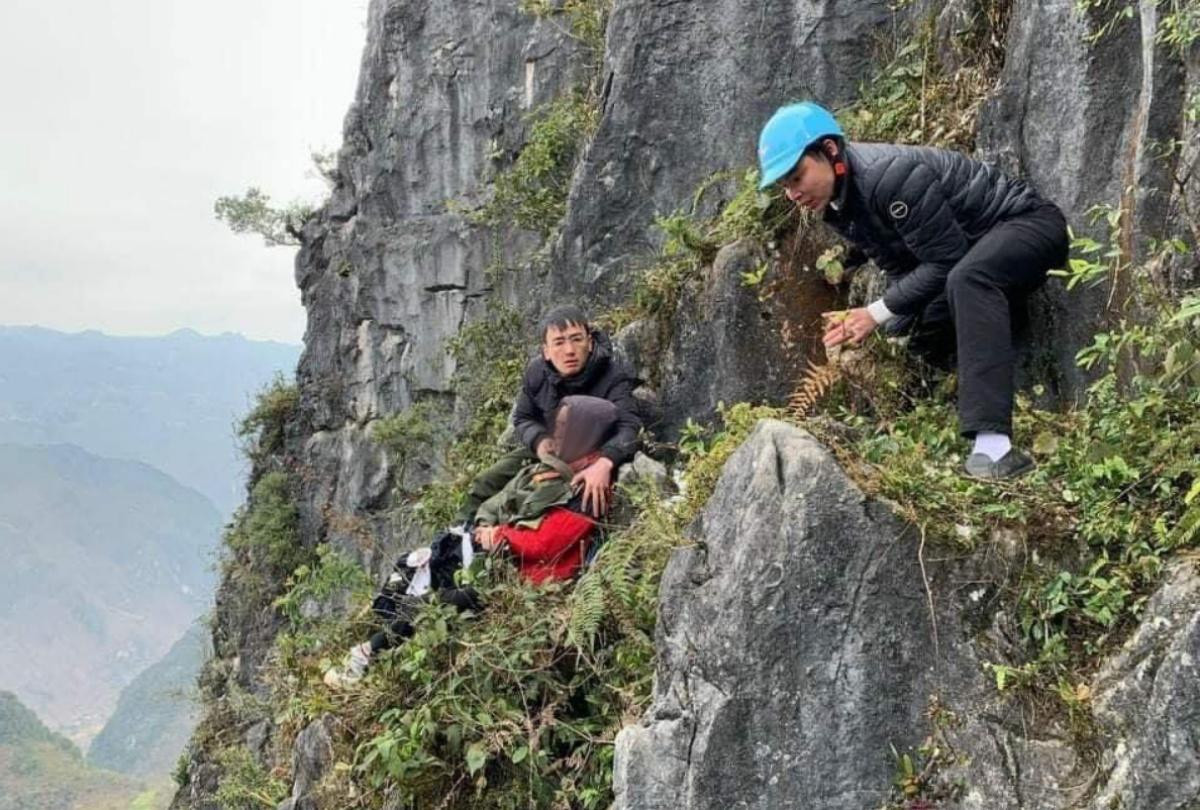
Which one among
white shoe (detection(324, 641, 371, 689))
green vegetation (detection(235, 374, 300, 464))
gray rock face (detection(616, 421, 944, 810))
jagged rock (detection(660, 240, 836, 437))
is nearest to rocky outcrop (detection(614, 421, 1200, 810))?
gray rock face (detection(616, 421, 944, 810))

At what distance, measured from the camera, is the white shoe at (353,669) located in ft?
18.8

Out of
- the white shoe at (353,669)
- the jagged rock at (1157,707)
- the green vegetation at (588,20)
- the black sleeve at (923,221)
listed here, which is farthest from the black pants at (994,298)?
the green vegetation at (588,20)

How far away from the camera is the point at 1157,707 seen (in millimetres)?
2926

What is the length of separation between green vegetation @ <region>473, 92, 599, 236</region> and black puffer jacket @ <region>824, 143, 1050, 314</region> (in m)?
7.63

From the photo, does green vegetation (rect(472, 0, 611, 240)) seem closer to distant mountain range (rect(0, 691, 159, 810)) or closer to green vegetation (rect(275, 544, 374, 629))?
green vegetation (rect(275, 544, 374, 629))

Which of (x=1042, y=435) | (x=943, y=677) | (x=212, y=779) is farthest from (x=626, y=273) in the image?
(x=212, y=779)

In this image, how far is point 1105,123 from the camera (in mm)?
4707

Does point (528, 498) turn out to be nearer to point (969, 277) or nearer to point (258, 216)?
point (969, 277)

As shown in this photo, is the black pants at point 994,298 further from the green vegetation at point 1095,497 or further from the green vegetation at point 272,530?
the green vegetation at point 272,530

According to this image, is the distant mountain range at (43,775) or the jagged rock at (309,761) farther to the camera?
the distant mountain range at (43,775)

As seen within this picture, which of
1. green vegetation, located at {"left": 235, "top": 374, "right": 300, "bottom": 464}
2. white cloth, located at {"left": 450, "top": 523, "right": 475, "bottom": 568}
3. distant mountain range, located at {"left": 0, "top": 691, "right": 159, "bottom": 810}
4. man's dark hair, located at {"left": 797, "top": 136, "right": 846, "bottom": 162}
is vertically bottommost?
distant mountain range, located at {"left": 0, "top": 691, "right": 159, "bottom": 810}

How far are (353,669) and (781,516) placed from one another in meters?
3.27

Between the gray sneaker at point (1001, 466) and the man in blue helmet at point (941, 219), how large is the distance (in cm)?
19

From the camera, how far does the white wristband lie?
15.7ft
